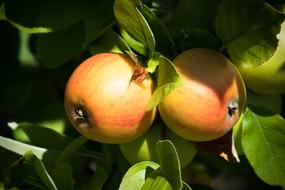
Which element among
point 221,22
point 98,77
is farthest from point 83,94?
point 221,22

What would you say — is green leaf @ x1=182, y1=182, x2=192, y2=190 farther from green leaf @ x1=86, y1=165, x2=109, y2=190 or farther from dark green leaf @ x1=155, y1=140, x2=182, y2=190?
green leaf @ x1=86, y1=165, x2=109, y2=190

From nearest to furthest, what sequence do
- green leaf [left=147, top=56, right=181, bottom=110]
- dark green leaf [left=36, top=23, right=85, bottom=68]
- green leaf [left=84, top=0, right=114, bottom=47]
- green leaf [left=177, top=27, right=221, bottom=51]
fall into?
green leaf [left=147, top=56, right=181, bottom=110], green leaf [left=177, top=27, right=221, bottom=51], green leaf [left=84, top=0, right=114, bottom=47], dark green leaf [left=36, top=23, right=85, bottom=68]

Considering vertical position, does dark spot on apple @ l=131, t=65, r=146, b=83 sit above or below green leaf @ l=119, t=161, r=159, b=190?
above

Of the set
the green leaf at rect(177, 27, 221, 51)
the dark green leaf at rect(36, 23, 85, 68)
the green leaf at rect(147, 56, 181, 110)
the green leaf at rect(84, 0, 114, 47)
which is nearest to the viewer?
the green leaf at rect(147, 56, 181, 110)

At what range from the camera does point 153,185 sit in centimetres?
98

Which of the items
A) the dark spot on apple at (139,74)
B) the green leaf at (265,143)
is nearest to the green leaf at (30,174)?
the dark spot on apple at (139,74)

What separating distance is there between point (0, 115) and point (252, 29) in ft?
2.52

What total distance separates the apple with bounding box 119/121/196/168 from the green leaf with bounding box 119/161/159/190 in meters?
0.05

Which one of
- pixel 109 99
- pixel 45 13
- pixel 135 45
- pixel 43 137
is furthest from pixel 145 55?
pixel 43 137

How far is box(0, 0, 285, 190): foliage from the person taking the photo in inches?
37.7

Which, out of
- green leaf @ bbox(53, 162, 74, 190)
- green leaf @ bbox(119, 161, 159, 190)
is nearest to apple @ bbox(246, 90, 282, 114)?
green leaf @ bbox(119, 161, 159, 190)

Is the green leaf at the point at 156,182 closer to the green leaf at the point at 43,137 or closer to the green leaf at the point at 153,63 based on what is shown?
the green leaf at the point at 153,63

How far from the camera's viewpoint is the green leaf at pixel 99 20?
1120mm

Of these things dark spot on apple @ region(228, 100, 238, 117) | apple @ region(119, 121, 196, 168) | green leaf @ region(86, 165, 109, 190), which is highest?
dark spot on apple @ region(228, 100, 238, 117)
